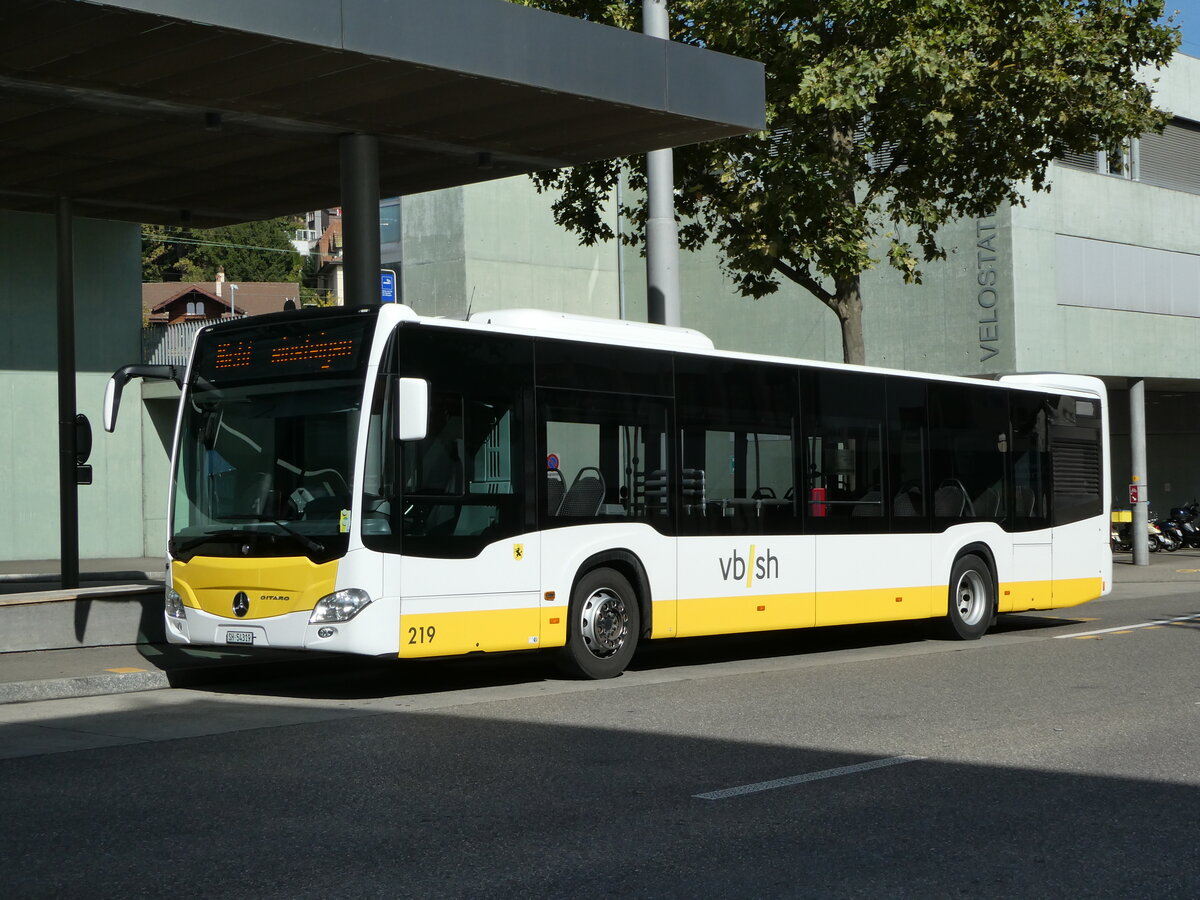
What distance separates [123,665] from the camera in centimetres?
1289

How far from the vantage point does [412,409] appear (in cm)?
1063

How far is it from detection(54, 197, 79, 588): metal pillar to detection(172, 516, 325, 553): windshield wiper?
4592 millimetres

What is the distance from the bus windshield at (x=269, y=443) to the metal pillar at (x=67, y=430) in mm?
4360

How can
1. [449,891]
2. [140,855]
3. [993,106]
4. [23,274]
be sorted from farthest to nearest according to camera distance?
[23,274] < [993,106] < [140,855] < [449,891]

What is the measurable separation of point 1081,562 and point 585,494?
8.35m

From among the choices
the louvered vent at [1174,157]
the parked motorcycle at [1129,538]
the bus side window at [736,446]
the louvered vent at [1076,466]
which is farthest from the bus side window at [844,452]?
the parked motorcycle at [1129,538]

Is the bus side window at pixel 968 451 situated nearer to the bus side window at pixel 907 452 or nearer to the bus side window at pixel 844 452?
the bus side window at pixel 907 452

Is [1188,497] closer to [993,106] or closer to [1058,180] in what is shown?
[1058,180]

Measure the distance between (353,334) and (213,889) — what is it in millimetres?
6024

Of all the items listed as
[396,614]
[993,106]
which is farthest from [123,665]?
[993,106]

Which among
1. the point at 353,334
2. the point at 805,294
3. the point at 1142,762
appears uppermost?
the point at 805,294

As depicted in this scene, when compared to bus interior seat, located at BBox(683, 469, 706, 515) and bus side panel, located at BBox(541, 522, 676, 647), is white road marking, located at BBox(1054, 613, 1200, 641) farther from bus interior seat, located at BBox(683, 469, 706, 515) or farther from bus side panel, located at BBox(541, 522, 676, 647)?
bus side panel, located at BBox(541, 522, 676, 647)

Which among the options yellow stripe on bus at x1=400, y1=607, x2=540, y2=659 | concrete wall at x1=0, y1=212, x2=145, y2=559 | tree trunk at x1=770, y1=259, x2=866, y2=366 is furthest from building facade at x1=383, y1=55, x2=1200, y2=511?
yellow stripe on bus at x1=400, y1=607, x2=540, y2=659

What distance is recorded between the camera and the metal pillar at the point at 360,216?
51.0 ft
